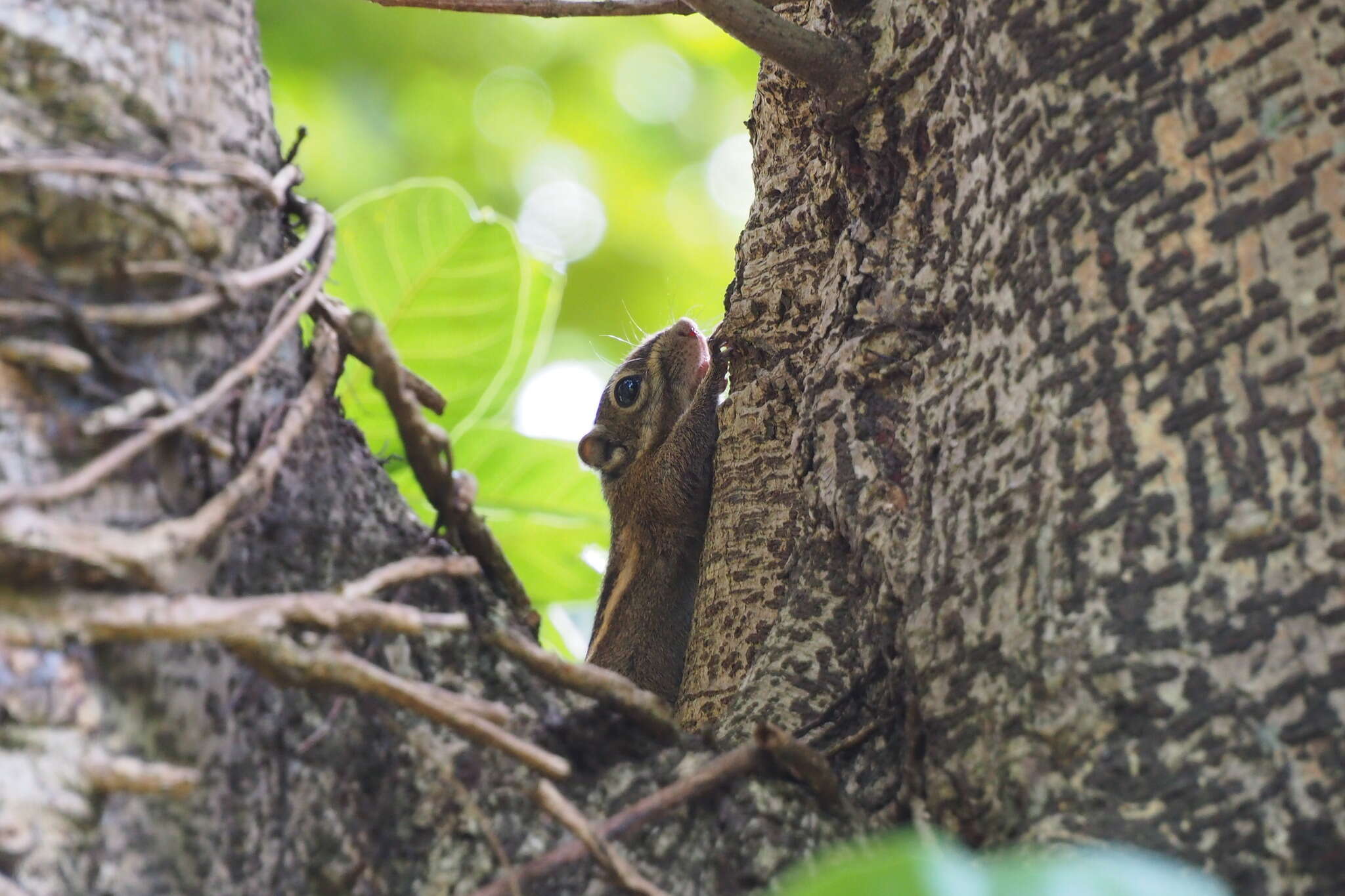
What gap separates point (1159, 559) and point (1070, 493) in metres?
0.10

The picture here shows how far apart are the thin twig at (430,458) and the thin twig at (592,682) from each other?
0.29 ft

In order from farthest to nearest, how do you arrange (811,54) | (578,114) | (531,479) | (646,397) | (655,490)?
(578,114) < (646,397) < (655,490) < (531,479) < (811,54)

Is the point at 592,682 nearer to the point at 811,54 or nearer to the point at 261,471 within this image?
the point at 261,471

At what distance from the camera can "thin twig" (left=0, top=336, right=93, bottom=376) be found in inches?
35.2

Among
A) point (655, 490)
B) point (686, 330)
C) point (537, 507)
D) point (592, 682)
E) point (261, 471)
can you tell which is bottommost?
point (592, 682)

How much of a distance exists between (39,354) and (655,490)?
230 cm

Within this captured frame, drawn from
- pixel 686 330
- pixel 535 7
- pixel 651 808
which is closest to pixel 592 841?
pixel 651 808

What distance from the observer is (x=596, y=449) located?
11.5ft

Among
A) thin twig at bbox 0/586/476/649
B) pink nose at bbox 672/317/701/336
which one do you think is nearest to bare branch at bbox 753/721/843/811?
thin twig at bbox 0/586/476/649

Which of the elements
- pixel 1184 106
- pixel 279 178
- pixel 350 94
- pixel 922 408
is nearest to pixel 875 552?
pixel 922 408

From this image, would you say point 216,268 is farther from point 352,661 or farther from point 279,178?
point 352,661

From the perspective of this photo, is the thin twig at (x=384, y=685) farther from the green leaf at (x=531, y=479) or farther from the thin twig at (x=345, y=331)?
the green leaf at (x=531, y=479)

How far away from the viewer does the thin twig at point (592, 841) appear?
3.19 feet

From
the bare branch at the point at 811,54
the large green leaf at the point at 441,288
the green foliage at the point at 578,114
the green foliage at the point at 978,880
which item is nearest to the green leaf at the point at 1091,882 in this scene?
the green foliage at the point at 978,880
